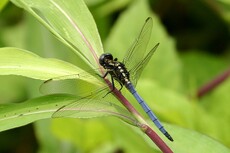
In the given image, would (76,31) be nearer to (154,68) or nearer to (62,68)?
(62,68)

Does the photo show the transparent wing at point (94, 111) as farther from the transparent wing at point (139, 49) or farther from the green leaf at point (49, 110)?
the transparent wing at point (139, 49)

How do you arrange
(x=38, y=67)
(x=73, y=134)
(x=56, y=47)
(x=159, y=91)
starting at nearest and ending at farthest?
(x=38, y=67) → (x=73, y=134) → (x=159, y=91) → (x=56, y=47)

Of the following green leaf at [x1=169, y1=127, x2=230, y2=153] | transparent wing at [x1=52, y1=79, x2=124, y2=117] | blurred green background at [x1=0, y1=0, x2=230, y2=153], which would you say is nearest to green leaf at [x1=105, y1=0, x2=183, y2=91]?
blurred green background at [x1=0, y1=0, x2=230, y2=153]

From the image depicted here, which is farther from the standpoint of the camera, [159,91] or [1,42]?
[1,42]

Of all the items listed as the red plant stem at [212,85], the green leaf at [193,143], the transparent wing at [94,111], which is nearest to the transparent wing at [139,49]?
the green leaf at [193,143]

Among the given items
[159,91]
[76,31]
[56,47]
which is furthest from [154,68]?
[76,31]

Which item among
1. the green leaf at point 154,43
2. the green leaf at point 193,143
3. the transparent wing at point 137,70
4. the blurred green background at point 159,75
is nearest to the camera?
the green leaf at point 193,143

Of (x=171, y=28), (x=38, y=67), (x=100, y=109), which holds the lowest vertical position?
(x=100, y=109)

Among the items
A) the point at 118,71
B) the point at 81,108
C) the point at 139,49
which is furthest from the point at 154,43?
the point at 81,108
